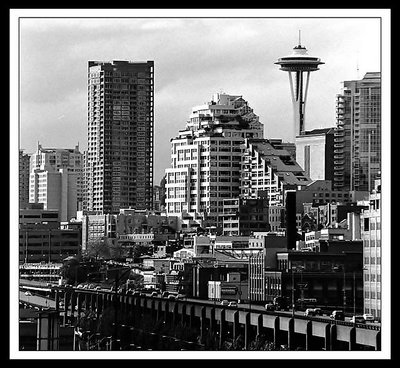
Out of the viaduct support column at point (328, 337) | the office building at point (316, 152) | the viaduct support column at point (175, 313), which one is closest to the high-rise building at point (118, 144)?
the office building at point (316, 152)

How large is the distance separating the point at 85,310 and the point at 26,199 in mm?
17132

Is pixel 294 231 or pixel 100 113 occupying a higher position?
pixel 100 113

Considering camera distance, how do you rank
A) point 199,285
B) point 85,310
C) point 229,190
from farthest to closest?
1. point 229,190
2. point 199,285
3. point 85,310

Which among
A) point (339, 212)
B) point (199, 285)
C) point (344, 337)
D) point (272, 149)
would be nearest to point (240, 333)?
point (344, 337)

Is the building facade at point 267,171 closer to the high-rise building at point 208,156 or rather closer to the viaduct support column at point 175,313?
the high-rise building at point 208,156

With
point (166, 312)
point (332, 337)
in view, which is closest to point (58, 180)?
point (166, 312)

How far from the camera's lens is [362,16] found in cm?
749

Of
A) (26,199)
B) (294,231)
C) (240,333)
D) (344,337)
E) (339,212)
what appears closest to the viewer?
(344,337)

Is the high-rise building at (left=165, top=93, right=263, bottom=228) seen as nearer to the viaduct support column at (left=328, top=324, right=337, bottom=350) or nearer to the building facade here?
the building facade

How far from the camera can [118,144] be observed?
4578 cm

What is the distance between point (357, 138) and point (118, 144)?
270 inches

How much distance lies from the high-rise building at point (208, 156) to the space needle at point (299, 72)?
1.88 meters

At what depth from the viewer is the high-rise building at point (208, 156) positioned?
4219cm
